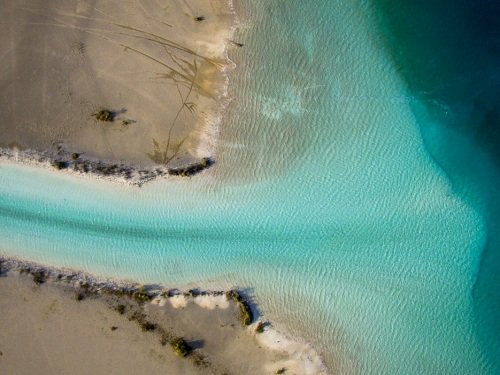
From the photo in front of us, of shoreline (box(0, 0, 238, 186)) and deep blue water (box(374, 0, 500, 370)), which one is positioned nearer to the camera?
shoreline (box(0, 0, 238, 186))

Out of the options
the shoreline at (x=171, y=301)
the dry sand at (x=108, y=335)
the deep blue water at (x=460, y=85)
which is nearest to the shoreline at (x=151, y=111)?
the shoreline at (x=171, y=301)

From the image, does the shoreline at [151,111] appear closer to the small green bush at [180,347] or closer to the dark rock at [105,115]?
the dark rock at [105,115]

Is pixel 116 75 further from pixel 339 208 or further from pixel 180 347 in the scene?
pixel 180 347

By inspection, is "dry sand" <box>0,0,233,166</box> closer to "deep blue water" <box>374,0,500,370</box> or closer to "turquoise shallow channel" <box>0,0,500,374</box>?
"turquoise shallow channel" <box>0,0,500,374</box>

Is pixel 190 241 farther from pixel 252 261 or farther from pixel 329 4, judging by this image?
pixel 329 4

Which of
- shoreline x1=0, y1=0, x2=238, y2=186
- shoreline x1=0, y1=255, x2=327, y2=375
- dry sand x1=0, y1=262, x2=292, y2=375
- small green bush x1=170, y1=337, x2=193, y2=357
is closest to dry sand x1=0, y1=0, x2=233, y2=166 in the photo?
shoreline x1=0, y1=0, x2=238, y2=186

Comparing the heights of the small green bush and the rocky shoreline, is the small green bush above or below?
below

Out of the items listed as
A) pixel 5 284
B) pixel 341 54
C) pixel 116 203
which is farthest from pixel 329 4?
pixel 5 284
